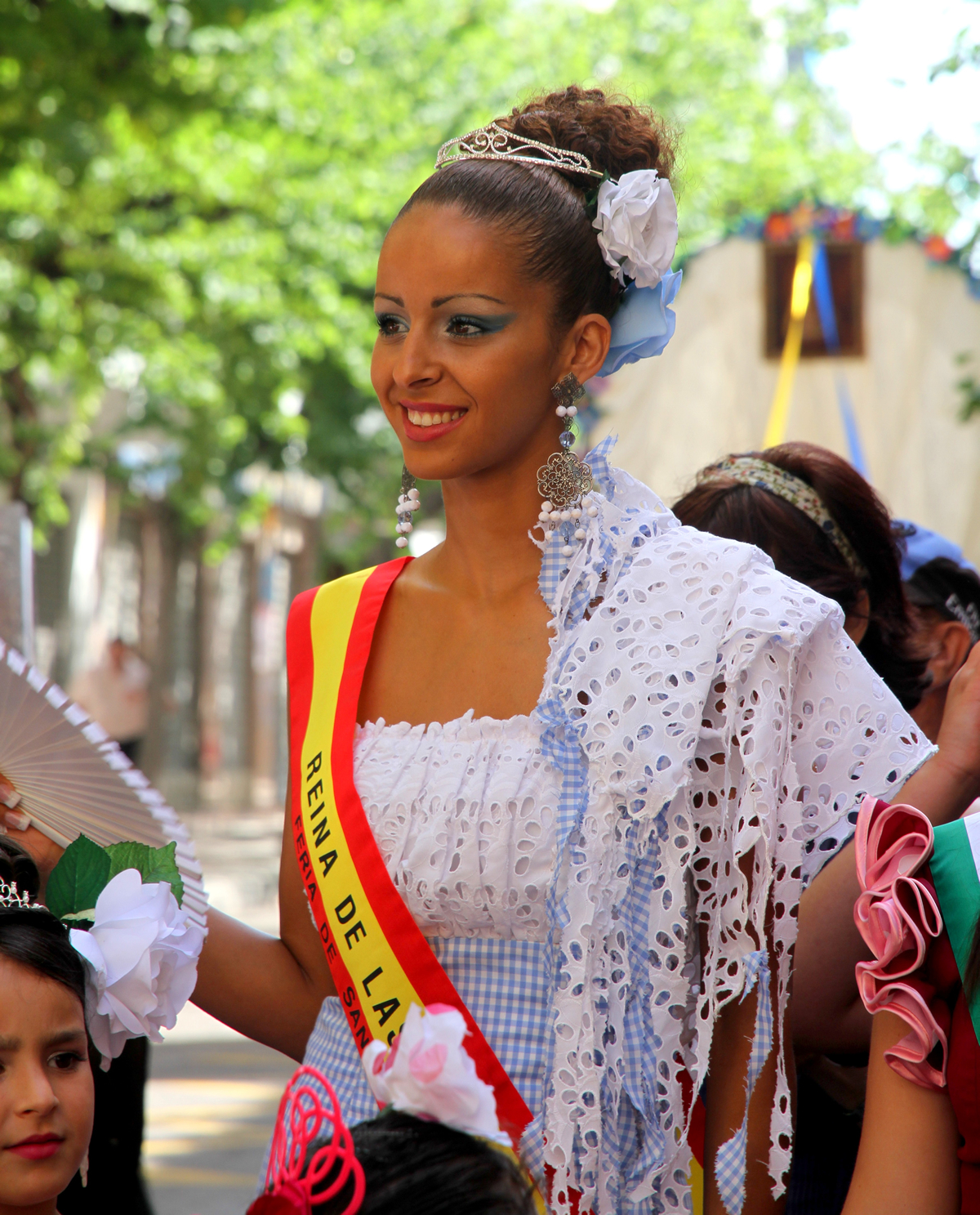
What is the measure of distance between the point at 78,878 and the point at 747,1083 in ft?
2.42

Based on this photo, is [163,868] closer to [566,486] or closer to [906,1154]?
[566,486]

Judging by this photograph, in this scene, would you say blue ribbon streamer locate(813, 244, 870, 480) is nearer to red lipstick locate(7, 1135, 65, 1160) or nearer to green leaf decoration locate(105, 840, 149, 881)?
green leaf decoration locate(105, 840, 149, 881)

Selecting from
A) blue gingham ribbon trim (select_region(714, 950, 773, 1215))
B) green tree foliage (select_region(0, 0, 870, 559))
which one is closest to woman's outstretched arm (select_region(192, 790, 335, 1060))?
blue gingham ribbon trim (select_region(714, 950, 773, 1215))

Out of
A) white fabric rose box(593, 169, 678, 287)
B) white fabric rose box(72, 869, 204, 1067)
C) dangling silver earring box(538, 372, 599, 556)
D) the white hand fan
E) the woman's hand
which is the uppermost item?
white fabric rose box(593, 169, 678, 287)

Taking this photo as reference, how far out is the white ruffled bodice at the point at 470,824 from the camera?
5.59 feet

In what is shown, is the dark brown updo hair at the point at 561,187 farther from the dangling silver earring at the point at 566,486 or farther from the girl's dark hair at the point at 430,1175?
the girl's dark hair at the point at 430,1175

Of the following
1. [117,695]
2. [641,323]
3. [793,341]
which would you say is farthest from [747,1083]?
[117,695]

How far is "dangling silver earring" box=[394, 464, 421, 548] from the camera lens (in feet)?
6.75

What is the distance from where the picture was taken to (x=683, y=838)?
1627 millimetres

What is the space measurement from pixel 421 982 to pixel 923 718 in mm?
1114

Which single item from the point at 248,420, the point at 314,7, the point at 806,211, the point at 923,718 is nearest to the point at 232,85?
the point at 314,7

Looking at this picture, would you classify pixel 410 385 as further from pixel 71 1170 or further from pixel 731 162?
pixel 731 162

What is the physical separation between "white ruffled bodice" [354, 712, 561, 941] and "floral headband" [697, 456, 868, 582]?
2.31 ft

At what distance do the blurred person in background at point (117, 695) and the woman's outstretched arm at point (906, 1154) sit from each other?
9.67 m
